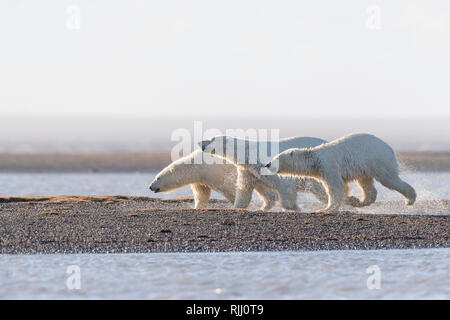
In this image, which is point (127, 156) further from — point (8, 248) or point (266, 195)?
point (8, 248)

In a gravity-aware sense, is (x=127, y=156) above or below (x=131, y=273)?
below

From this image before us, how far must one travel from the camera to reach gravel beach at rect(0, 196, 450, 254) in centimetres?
1449

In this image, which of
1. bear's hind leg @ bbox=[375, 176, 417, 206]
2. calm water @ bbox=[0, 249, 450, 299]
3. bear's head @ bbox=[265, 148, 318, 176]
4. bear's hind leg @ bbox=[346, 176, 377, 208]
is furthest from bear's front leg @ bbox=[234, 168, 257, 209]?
calm water @ bbox=[0, 249, 450, 299]

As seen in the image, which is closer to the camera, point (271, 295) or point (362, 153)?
point (271, 295)

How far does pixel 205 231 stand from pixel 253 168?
3.81m

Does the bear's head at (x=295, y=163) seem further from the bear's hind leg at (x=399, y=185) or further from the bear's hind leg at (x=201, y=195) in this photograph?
the bear's hind leg at (x=201, y=195)

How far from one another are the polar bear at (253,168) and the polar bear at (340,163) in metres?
0.40

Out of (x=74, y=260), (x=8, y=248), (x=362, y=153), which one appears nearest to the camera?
(x=74, y=260)

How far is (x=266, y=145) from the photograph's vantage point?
19906mm

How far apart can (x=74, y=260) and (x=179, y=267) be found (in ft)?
5.72

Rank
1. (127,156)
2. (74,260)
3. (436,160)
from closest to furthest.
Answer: (74,260)
(436,160)
(127,156)

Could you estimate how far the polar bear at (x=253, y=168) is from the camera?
1914cm

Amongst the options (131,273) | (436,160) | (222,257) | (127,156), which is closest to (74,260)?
(131,273)

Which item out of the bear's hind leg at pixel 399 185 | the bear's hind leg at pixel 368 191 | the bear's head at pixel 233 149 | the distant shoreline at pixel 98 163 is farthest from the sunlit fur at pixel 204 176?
the distant shoreline at pixel 98 163
